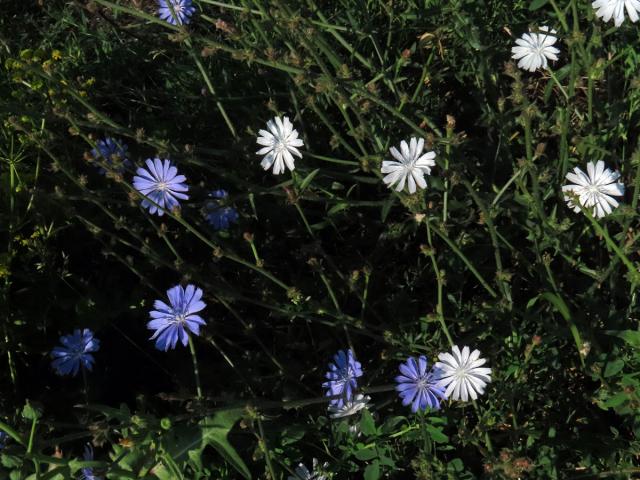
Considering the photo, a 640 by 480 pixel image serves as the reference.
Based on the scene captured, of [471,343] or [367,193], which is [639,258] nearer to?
[471,343]

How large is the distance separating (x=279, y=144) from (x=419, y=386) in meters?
1.07

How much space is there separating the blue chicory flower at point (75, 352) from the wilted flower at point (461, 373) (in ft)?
4.23

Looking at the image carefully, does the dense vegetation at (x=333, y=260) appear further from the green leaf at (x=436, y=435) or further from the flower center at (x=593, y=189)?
the flower center at (x=593, y=189)

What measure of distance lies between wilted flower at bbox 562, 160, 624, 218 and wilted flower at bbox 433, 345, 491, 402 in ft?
2.20

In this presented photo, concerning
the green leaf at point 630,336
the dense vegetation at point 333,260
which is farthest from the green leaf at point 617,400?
the green leaf at point 630,336

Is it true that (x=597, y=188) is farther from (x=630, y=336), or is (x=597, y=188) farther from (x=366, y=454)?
(x=366, y=454)

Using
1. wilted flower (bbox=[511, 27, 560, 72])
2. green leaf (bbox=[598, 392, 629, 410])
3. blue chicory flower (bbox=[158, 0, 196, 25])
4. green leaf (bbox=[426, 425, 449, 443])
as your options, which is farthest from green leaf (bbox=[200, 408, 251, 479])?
wilted flower (bbox=[511, 27, 560, 72])

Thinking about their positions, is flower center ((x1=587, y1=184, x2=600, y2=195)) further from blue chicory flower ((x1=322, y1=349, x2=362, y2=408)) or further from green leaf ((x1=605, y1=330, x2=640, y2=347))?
blue chicory flower ((x1=322, y1=349, x2=362, y2=408))

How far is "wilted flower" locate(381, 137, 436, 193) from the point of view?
2434 mm

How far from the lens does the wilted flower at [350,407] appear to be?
8.32 feet

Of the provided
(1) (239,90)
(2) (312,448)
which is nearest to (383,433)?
(2) (312,448)

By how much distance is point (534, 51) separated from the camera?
119 inches

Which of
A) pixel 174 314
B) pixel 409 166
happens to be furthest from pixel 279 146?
pixel 174 314

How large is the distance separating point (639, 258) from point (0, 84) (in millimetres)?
3048
